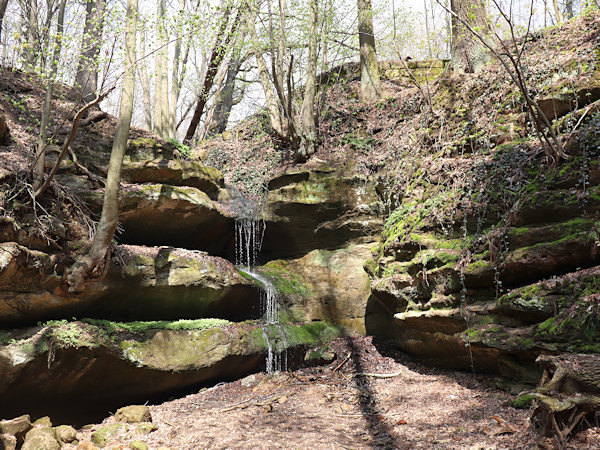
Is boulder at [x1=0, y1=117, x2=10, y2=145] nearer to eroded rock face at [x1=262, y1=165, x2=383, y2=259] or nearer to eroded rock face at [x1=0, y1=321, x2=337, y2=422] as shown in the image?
eroded rock face at [x1=0, y1=321, x2=337, y2=422]

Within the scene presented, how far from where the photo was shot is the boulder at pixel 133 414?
19.3 feet

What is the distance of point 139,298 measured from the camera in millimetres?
7352

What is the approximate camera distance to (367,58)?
41.6ft

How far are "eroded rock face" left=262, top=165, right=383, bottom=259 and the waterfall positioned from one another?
45cm

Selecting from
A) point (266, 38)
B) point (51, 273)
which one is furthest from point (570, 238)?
point (266, 38)

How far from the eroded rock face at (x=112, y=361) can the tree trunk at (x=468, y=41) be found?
790 centimetres

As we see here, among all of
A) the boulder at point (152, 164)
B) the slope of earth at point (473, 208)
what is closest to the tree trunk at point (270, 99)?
the slope of earth at point (473, 208)

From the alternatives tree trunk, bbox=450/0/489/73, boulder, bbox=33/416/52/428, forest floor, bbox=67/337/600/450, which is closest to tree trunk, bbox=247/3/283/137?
tree trunk, bbox=450/0/489/73

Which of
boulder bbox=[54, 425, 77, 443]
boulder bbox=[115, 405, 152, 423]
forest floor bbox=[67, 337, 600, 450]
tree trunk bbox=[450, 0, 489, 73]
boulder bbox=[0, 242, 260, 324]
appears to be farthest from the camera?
tree trunk bbox=[450, 0, 489, 73]

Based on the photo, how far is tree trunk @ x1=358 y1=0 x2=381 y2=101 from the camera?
12.4m

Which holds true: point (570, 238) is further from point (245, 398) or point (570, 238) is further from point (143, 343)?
point (143, 343)

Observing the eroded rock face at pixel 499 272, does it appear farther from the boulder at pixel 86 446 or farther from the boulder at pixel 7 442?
the boulder at pixel 7 442

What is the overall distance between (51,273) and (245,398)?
372cm

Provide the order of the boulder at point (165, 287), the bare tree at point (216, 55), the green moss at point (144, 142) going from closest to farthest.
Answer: the boulder at point (165, 287) → the green moss at point (144, 142) → the bare tree at point (216, 55)
